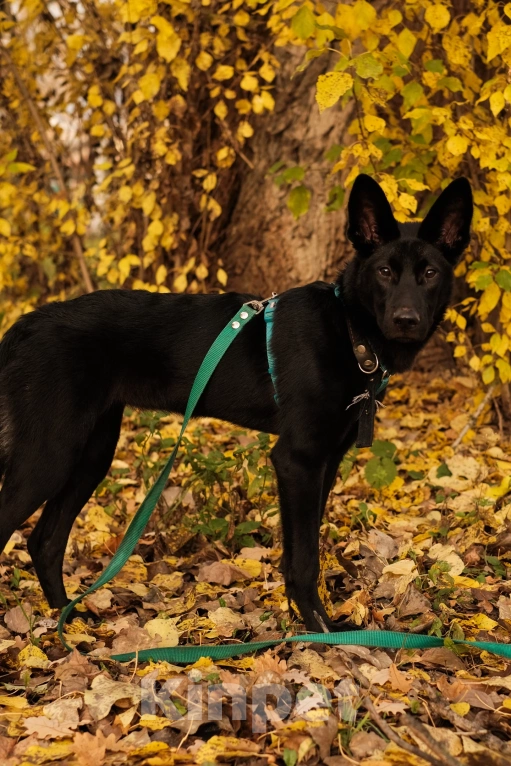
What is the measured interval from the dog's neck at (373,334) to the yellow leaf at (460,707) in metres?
1.21

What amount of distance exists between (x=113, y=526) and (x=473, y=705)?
2271 mm

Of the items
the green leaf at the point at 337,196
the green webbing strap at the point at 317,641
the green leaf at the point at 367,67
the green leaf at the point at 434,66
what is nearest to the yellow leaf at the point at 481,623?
the green webbing strap at the point at 317,641

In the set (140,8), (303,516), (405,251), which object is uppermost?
(140,8)

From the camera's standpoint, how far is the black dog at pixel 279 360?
292 cm

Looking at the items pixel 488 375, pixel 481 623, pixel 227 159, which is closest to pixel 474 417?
pixel 488 375

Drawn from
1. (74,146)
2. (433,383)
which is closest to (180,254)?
(74,146)

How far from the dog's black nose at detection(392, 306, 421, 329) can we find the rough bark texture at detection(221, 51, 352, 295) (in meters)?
2.52

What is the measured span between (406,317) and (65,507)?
1578 mm

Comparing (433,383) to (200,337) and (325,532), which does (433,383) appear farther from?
(200,337)

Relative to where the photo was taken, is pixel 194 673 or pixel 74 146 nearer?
pixel 194 673

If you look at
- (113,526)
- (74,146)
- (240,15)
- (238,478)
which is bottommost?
(113,526)

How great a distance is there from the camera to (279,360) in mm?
3045

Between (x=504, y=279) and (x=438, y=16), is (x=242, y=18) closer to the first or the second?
(x=438, y=16)

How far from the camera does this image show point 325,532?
11.5 feet
